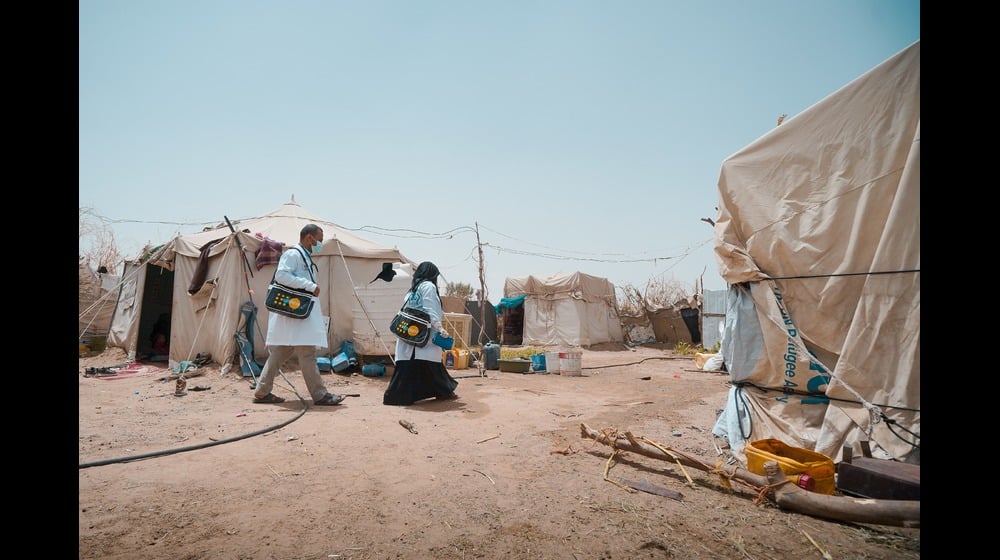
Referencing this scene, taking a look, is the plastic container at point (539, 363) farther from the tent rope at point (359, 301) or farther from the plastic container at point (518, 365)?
the tent rope at point (359, 301)


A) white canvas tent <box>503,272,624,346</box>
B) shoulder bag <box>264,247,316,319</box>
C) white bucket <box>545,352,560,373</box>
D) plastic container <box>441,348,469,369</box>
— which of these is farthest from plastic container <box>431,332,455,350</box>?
white canvas tent <box>503,272,624,346</box>

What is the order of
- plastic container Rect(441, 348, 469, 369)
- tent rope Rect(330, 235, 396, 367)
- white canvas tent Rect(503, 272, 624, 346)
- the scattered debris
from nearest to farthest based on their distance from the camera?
the scattered debris < tent rope Rect(330, 235, 396, 367) < plastic container Rect(441, 348, 469, 369) < white canvas tent Rect(503, 272, 624, 346)

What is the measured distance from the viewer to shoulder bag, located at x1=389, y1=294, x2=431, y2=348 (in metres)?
5.41

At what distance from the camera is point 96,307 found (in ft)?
35.7

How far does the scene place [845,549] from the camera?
2.07 metres

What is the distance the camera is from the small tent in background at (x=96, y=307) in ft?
34.6

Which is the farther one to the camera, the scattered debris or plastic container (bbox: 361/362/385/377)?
plastic container (bbox: 361/362/385/377)

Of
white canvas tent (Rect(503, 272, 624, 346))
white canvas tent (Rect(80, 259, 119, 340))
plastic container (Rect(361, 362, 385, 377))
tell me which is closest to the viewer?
plastic container (Rect(361, 362, 385, 377))

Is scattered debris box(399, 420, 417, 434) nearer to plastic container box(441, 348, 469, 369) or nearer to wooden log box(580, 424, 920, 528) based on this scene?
wooden log box(580, 424, 920, 528)

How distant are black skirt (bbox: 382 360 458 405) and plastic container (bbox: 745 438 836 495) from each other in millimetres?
3491

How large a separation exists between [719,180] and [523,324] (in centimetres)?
1499

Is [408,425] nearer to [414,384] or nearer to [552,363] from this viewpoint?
[414,384]

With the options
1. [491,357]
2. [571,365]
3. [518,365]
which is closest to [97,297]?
[491,357]

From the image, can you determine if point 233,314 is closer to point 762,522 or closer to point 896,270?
point 762,522
